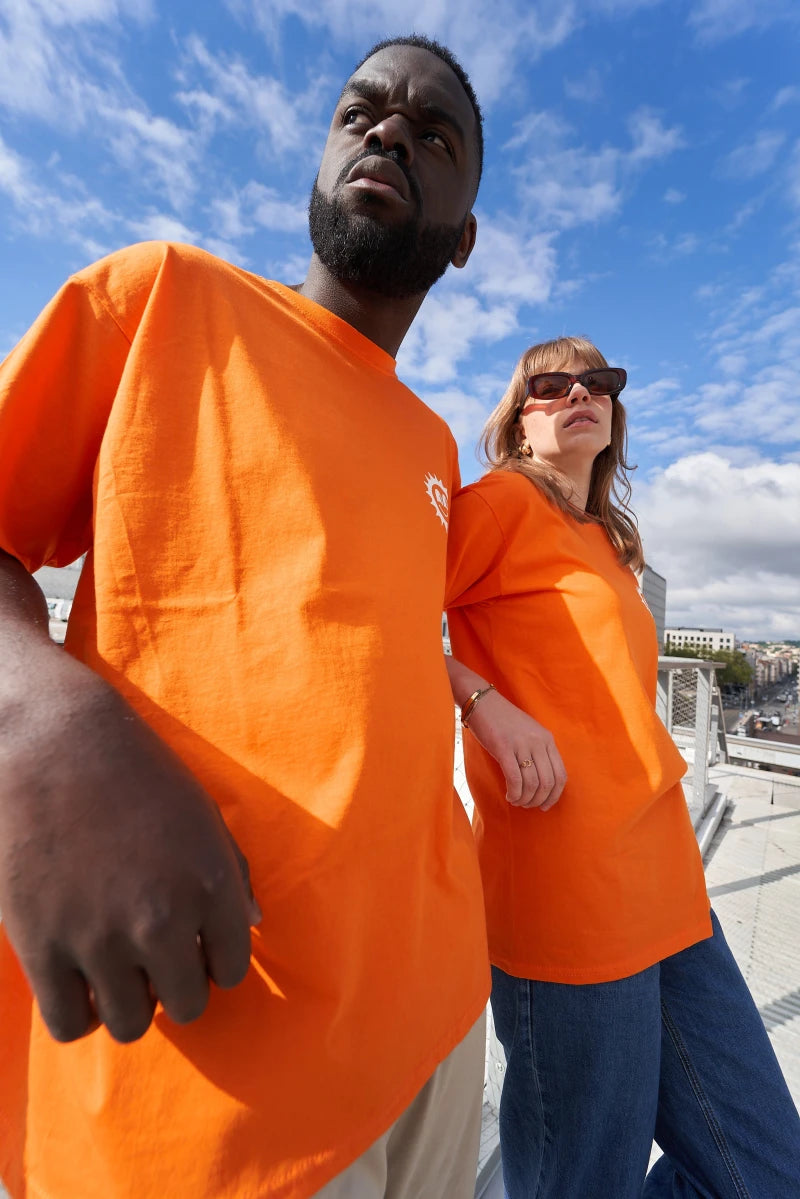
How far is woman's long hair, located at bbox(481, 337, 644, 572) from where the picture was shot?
5.09 feet

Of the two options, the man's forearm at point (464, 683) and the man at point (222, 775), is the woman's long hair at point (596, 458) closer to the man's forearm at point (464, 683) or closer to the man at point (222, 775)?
the man's forearm at point (464, 683)

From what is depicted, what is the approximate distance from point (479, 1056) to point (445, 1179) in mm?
148

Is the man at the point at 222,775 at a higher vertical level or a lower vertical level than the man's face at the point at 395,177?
lower

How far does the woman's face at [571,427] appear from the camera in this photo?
153 centimetres

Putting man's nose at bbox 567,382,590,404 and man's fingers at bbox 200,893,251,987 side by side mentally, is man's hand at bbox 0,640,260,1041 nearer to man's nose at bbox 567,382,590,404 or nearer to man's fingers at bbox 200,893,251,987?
man's fingers at bbox 200,893,251,987

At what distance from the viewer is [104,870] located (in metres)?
0.41

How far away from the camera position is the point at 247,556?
0.68 metres

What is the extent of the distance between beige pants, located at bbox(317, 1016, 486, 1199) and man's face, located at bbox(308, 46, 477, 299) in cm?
115

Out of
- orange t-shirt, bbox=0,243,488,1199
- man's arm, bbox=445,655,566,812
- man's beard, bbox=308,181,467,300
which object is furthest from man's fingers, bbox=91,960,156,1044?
man's beard, bbox=308,181,467,300

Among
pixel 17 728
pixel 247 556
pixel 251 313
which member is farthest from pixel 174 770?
pixel 251 313

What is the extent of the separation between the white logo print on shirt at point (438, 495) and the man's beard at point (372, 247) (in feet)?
1.10

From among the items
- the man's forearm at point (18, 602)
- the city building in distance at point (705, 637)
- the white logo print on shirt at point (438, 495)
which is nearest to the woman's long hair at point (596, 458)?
the white logo print on shirt at point (438, 495)

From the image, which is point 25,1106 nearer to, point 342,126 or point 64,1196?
point 64,1196

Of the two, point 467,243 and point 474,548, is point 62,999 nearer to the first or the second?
point 474,548
